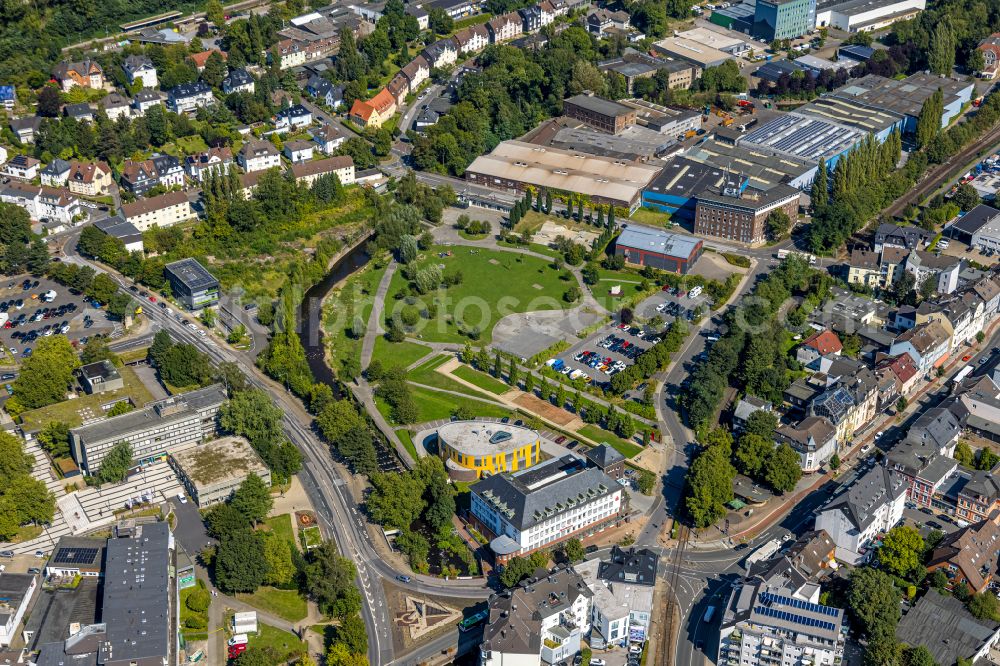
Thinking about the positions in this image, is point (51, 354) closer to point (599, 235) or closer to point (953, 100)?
point (599, 235)

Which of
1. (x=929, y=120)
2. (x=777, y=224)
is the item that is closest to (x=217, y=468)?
(x=777, y=224)

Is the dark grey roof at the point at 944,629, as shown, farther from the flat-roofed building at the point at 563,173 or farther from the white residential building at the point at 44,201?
the white residential building at the point at 44,201

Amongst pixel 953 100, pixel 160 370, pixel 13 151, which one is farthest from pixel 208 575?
pixel 953 100

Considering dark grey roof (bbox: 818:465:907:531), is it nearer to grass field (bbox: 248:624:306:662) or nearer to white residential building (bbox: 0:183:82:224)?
grass field (bbox: 248:624:306:662)

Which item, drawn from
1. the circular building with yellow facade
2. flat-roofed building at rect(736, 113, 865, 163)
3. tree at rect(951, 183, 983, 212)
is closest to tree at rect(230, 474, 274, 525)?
the circular building with yellow facade

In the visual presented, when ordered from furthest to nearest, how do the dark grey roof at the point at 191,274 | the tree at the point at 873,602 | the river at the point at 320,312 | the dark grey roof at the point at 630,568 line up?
the dark grey roof at the point at 191,274 → the river at the point at 320,312 → the dark grey roof at the point at 630,568 → the tree at the point at 873,602

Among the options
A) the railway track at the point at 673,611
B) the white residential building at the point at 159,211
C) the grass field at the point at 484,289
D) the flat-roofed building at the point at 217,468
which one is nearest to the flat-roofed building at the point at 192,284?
the white residential building at the point at 159,211

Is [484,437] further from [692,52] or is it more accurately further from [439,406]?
[692,52]
